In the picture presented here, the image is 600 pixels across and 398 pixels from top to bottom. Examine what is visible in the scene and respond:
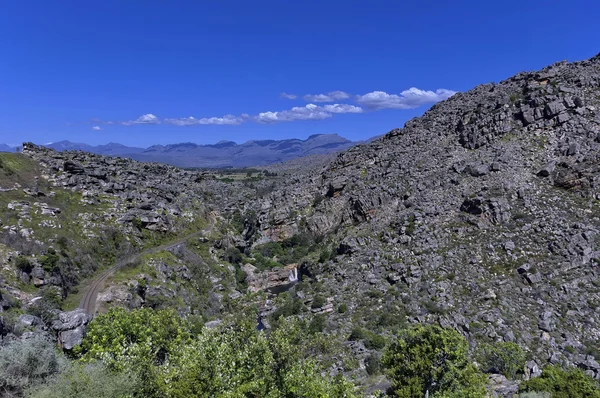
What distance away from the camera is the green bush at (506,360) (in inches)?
1478

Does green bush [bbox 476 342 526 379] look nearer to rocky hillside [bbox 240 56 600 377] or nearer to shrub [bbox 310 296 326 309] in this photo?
rocky hillside [bbox 240 56 600 377]

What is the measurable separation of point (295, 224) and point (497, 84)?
65593 millimetres

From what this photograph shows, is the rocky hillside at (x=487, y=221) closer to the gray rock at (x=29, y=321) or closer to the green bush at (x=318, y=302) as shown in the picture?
the green bush at (x=318, y=302)

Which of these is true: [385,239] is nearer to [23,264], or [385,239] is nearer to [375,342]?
[375,342]

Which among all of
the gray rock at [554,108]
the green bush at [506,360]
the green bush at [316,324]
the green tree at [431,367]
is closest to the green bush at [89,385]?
the green tree at [431,367]

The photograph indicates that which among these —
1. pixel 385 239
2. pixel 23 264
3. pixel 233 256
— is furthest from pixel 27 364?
pixel 233 256

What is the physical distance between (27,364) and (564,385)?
121 feet

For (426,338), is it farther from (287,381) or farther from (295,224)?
(295,224)

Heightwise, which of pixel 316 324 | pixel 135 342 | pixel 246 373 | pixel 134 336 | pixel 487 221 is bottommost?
pixel 316 324

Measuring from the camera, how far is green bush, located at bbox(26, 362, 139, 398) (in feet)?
61.9

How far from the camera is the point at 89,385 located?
1923cm

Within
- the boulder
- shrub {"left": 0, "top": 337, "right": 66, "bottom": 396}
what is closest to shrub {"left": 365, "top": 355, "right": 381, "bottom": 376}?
the boulder

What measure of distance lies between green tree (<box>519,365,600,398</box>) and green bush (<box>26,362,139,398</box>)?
2843cm

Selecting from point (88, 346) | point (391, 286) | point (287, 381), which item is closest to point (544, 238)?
point (391, 286)
